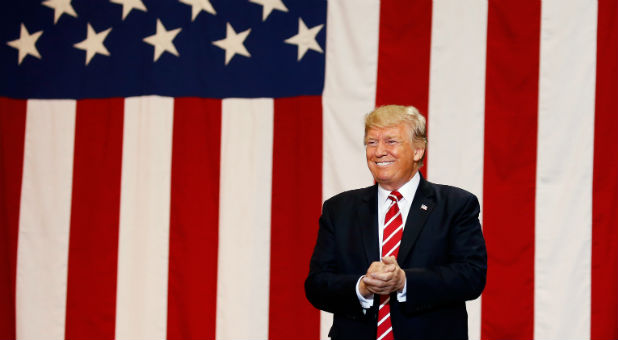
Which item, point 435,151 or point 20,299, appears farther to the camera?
point 20,299

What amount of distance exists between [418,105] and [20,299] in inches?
82.9

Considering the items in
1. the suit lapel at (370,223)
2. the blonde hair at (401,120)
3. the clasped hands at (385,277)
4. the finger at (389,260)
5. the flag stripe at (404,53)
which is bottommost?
the clasped hands at (385,277)

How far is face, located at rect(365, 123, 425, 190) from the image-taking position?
78.2 inches

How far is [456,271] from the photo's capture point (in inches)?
72.5

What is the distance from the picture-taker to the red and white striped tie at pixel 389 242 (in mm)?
1871

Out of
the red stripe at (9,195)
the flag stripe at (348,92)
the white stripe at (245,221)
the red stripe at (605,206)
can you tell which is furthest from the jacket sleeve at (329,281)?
the red stripe at (9,195)

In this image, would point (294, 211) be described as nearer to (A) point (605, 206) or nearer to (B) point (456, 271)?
(A) point (605, 206)

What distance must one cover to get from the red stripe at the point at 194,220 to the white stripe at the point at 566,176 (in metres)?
1.43

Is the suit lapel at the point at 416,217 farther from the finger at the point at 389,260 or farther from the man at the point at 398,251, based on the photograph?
the finger at the point at 389,260

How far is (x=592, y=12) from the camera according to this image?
2.92 meters

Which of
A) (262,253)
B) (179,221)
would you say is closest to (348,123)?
(262,253)

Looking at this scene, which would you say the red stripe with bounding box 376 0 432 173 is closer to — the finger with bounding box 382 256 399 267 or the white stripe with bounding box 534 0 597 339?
the white stripe with bounding box 534 0 597 339

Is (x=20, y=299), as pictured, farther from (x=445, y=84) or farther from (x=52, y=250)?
(x=445, y=84)

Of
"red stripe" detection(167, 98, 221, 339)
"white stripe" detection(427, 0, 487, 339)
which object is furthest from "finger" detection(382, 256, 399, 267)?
"red stripe" detection(167, 98, 221, 339)
